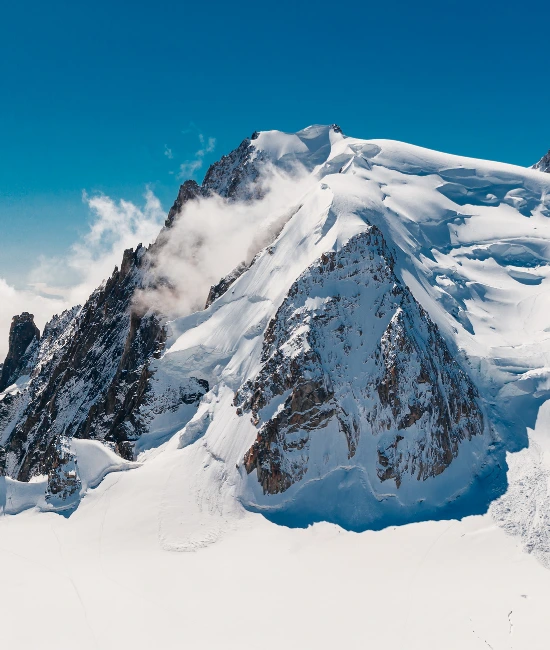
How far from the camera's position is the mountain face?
73750mm

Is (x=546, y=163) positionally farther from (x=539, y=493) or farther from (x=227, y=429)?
(x=227, y=429)

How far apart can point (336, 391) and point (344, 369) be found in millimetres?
3284

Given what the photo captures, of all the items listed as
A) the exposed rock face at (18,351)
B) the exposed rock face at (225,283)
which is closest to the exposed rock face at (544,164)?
the exposed rock face at (225,283)

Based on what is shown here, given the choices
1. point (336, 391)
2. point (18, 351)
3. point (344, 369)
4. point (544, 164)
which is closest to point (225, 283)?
point (344, 369)

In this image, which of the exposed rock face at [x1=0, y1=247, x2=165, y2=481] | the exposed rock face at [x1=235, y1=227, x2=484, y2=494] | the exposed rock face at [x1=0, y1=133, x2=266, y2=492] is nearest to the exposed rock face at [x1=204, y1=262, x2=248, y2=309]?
the exposed rock face at [x1=0, y1=133, x2=266, y2=492]

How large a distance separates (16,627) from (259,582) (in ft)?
72.9

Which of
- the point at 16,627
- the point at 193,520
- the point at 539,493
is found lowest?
the point at 16,627

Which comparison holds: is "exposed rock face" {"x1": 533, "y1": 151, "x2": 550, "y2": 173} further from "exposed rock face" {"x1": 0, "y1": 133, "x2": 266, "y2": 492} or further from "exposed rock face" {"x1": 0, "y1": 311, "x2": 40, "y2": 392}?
"exposed rock face" {"x1": 0, "y1": 311, "x2": 40, "y2": 392}

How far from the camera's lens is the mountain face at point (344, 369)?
73750 mm

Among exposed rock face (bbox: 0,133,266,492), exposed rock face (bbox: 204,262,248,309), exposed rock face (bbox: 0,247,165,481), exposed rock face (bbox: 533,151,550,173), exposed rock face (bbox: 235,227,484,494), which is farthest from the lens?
exposed rock face (bbox: 533,151,550,173)

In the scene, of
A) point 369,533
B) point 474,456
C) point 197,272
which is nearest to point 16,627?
point 369,533

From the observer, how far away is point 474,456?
256ft

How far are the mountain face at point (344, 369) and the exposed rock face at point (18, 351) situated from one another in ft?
261

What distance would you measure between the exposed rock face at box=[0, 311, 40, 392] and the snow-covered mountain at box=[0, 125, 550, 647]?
3359 inches
